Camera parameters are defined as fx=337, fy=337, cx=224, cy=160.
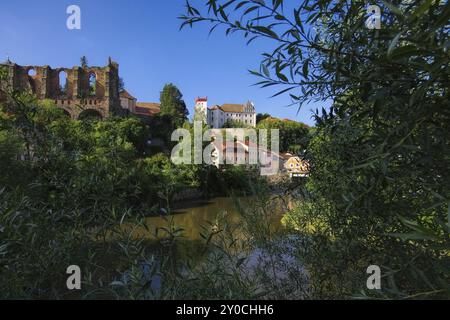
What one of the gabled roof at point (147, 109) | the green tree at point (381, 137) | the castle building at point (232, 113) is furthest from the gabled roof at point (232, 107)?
the green tree at point (381, 137)

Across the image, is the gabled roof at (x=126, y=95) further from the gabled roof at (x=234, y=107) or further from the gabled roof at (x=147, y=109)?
the gabled roof at (x=234, y=107)

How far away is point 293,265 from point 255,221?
0.57 metres

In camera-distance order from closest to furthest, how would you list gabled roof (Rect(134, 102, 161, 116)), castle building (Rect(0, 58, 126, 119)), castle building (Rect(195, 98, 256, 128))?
castle building (Rect(0, 58, 126, 119)) < gabled roof (Rect(134, 102, 161, 116)) < castle building (Rect(195, 98, 256, 128))

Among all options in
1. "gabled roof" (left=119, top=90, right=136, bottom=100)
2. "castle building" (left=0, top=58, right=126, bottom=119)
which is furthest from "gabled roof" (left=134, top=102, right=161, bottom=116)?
"castle building" (left=0, top=58, right=126, bottom=119)

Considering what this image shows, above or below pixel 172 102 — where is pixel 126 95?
above

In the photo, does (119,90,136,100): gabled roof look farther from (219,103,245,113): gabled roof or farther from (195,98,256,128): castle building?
(219,103,245,113): gabled roof

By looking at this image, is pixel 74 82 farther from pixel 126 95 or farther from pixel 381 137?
pixel 381 137

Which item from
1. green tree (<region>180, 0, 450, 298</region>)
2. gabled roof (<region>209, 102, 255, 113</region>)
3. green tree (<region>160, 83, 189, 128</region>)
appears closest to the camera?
green tree (<region>180, 0, 450, 298</region>)

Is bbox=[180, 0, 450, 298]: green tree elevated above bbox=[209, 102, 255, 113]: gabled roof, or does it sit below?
below

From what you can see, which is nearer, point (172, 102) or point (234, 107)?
point (172, 102)

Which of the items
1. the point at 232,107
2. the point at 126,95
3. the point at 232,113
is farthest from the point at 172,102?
the point at 232,107

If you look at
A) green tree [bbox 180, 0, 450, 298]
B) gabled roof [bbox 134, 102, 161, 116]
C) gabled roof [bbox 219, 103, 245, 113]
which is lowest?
green tree [bbox 180, 0, 450, 298]

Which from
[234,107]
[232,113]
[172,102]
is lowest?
[172,102]

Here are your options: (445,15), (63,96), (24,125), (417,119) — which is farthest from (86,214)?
(63,96)
